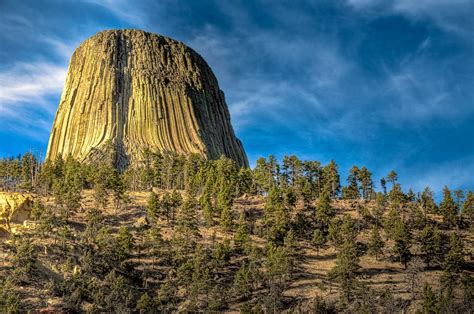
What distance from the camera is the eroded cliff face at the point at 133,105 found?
166m

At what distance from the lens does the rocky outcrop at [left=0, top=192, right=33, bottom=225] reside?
8484cm

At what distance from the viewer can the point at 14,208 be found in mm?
86250

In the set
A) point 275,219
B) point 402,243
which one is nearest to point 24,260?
point 275,219

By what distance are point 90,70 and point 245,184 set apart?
82.2 metres

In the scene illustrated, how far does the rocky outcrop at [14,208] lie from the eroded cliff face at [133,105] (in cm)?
6379

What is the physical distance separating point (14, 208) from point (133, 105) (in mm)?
93723

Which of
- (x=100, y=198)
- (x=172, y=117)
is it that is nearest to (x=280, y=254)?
(x=100, y=198)

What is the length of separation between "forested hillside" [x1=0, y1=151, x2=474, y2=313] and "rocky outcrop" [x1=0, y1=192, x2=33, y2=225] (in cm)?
169

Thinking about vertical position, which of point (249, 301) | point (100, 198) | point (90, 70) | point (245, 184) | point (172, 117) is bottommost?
point (249, 301)

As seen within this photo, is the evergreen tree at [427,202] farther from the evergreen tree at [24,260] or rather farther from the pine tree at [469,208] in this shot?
the evergreen tree at [24,260]

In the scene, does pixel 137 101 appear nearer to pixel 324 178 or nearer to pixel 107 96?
pixel 107 96

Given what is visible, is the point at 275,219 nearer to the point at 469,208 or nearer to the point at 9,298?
the point at 469,208

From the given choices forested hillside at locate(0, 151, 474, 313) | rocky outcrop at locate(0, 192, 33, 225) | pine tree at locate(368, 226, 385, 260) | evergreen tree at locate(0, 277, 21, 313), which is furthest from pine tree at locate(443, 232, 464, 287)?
rocky outcrop at locate(0, 192, 33, 225)

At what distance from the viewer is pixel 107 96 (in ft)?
579
